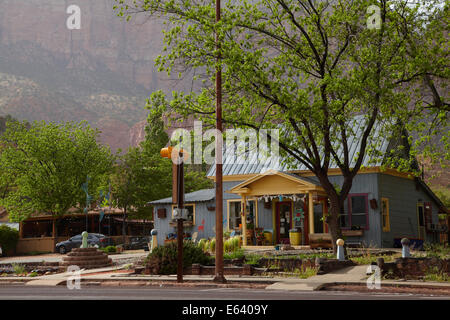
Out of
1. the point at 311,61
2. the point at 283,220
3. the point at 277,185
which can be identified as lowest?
the point at 283,220

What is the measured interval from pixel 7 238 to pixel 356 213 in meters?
26.7

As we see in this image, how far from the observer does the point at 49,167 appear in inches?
1706

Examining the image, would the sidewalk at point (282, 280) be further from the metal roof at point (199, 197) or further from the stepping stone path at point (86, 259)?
the metal roof at point (199, 197)

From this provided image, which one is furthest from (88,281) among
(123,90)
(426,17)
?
(123,90)

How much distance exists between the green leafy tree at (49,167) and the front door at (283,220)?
19859 mm

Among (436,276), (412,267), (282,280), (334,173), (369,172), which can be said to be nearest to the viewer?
(436,276)

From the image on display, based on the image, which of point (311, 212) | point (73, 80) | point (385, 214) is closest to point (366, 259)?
point (311, 212)

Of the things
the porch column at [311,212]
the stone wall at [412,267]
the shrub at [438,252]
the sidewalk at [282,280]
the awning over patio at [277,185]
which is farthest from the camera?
the awning over patio at [277,185]

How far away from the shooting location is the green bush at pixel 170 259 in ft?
58.9

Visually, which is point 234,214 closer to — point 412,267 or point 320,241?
point 320,241

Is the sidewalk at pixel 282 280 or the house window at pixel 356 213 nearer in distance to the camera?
the sidewalk at pixel 282 280

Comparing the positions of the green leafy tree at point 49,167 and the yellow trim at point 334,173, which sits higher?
the green leafy tree at point 49,167

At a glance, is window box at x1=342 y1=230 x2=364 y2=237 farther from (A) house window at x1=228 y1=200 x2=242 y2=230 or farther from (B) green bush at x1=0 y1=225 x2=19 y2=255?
(B) green bush at x1=0 y1=225 x2=19 y2=255

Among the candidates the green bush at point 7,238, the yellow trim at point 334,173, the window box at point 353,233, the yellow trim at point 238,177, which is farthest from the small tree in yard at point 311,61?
the green bush at point 7,238
